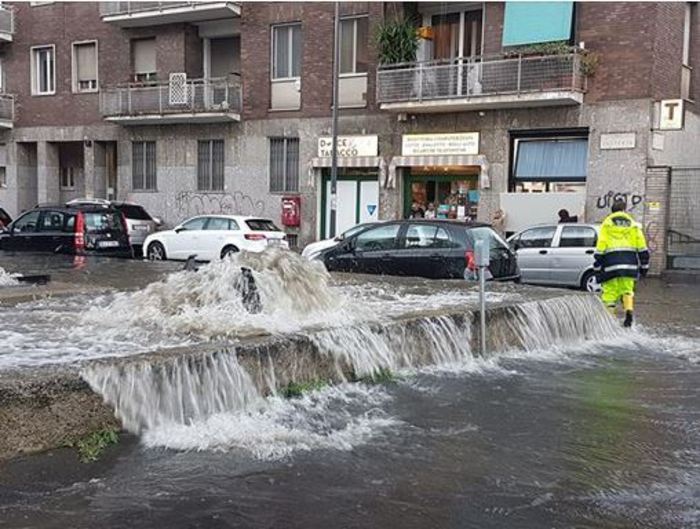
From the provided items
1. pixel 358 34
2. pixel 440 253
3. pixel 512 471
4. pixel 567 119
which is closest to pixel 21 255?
pixel 440 253

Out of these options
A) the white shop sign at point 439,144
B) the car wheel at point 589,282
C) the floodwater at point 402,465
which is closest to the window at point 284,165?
the white shop sign at point 439,144

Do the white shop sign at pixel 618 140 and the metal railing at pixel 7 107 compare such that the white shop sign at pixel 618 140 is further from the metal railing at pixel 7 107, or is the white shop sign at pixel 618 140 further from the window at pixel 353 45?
the metal railing at pixel 7 107

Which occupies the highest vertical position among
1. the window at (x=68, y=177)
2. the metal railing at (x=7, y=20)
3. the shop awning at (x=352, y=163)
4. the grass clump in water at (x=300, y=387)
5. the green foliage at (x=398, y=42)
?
the metal railing at (x=7, y=20)

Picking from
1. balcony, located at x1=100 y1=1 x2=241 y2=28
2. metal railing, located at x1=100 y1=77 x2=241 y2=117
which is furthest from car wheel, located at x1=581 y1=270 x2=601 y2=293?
balcony, located at x1=100 y1=1 x2=241 y2=28

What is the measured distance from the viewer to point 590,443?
6020 mm

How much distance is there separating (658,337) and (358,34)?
16.9m

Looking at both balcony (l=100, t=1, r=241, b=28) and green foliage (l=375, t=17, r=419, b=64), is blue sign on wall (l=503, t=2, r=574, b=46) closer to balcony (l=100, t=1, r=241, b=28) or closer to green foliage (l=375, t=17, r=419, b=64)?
green foliage (l=375, t=17, r=419, b=64)

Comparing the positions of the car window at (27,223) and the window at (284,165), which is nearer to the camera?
the car window at (27,223)

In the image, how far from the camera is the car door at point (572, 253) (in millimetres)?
16500

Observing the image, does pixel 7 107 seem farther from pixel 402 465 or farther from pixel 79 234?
pixel 402 465

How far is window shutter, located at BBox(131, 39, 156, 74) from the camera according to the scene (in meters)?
29.4

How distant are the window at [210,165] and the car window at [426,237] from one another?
15.5 metres

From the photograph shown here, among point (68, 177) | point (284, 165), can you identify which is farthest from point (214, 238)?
point (68, 177)

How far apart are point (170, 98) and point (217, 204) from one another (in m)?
3.91
